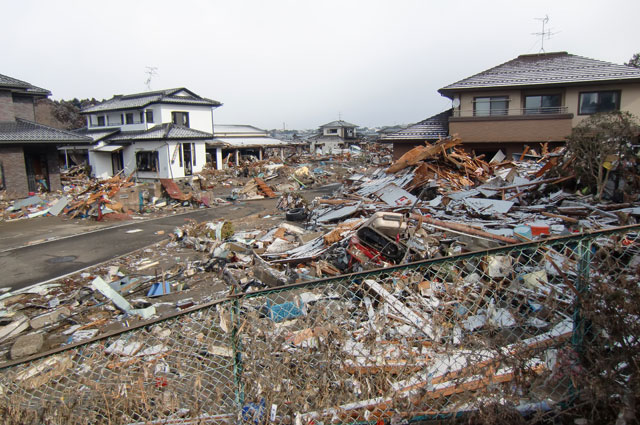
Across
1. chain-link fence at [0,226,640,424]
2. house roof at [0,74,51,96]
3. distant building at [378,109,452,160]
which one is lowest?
chain-link fence at [0,226,640,424]

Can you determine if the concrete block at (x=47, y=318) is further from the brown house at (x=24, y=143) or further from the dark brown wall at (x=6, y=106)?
the dark brown wall at (x=6, y=106)

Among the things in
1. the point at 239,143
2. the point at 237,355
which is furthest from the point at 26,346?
the point at 239,143

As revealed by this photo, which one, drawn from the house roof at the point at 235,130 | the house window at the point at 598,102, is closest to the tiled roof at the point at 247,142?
the house roof at the point at 235,130

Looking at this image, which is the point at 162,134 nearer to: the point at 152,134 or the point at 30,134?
the point at 152,134

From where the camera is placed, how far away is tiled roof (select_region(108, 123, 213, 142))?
93.5 ft

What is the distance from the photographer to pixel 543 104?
20.4 m

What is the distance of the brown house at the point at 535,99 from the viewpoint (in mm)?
18938

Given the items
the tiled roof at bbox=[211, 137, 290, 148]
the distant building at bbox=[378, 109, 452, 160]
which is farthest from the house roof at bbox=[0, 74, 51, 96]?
the distant building at bbox=[378, 109, 452, 160]

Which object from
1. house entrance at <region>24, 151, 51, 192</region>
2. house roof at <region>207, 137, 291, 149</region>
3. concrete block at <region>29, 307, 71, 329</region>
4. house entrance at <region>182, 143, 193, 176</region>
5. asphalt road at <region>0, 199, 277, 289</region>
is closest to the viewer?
concrete block at <region>29, 307, 71, 329</region>

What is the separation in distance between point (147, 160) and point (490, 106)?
77.5ft

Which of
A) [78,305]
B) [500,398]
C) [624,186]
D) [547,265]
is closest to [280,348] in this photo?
[500,398]

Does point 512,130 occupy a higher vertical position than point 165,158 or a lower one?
higher

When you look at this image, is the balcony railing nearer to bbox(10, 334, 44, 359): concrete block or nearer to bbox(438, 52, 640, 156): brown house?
bbox(438, 52, 640, 156): brown house

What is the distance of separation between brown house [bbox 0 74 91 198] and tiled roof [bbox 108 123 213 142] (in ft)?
17.3
